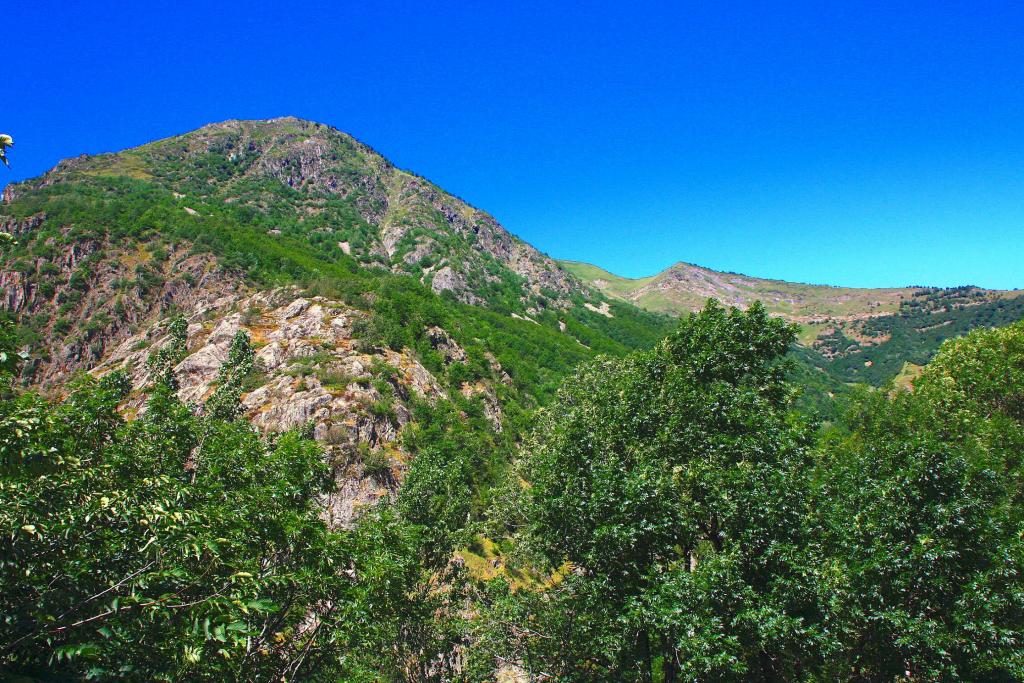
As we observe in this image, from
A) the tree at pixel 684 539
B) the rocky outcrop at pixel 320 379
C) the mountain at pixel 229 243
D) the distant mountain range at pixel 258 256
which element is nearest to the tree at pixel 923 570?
the tree at pixel 684 539

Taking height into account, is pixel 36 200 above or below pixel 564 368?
above

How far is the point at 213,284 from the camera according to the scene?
86.2 m

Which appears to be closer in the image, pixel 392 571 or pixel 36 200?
pixel 392 571

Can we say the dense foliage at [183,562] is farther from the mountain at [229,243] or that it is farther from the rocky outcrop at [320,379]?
the mountain at [229,243]

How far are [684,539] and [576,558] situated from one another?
3.35 meters

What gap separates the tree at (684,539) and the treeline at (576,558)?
83 mm

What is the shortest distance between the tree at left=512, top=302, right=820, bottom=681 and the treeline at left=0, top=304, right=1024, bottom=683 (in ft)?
0.27

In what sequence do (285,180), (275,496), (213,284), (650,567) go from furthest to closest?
(285,180), (213,284), (650,567), (275,496)

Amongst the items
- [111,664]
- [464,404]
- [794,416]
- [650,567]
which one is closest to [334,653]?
[111,664]

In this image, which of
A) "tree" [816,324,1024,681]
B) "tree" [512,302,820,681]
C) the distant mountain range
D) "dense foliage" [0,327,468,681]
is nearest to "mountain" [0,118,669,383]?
the distant mountain range

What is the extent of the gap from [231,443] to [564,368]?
304ft

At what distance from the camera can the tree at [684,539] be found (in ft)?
40.5

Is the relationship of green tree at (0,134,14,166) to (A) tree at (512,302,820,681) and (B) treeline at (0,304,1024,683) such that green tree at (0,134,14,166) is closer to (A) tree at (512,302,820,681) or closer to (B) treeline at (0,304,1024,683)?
(B) treeline at (0,304,1024,683)

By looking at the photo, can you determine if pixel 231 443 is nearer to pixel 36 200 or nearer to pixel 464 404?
pixel 464 404
